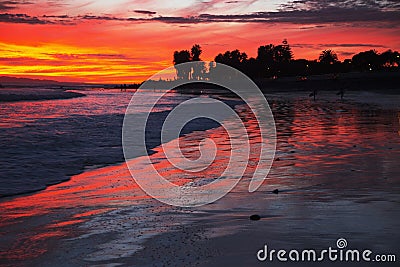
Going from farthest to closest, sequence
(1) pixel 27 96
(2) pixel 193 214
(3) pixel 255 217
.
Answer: (1) pixel 27 96
(2) pixel 193 214
(3) pixel 255 217

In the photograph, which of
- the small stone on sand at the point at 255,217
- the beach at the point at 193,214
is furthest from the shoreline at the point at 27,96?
the small stone on sand at the point at 255,217

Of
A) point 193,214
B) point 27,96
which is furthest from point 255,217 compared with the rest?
point 27,96

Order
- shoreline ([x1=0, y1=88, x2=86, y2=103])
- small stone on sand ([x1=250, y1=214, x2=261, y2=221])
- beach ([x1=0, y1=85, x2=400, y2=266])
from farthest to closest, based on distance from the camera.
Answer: shoreline ([x1=0, y1=88, x2=86, y2=103])
small stone on sand ([x1=250, y1=214, x2=261, y2=221])
beach ([x1=0, y1=85, x2=400, y2=266])

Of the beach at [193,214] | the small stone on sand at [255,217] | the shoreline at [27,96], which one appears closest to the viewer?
the beach at [193,214]

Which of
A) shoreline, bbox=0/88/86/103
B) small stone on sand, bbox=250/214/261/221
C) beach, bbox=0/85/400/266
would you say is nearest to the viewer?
beach, bbox=0/85/400/266

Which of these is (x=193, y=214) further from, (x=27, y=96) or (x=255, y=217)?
(x=27, y=96)

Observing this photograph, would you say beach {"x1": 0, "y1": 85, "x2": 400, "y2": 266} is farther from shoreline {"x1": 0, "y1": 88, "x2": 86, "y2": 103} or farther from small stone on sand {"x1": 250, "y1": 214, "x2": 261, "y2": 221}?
shoreline {"x1": 0, "y1": 88, "x2": 86, "y2": 103}

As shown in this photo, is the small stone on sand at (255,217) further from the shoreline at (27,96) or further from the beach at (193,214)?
the shoreline at (27,96)

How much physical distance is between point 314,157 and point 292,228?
6.42 metres

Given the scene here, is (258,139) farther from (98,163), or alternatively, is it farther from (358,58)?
(358,58)

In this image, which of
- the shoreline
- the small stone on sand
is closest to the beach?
the small stone on sand

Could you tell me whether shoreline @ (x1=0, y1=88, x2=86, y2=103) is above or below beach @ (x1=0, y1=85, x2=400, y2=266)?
below

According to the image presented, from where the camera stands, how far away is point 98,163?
11.8 m

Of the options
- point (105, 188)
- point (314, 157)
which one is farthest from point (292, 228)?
point (314, 157)
